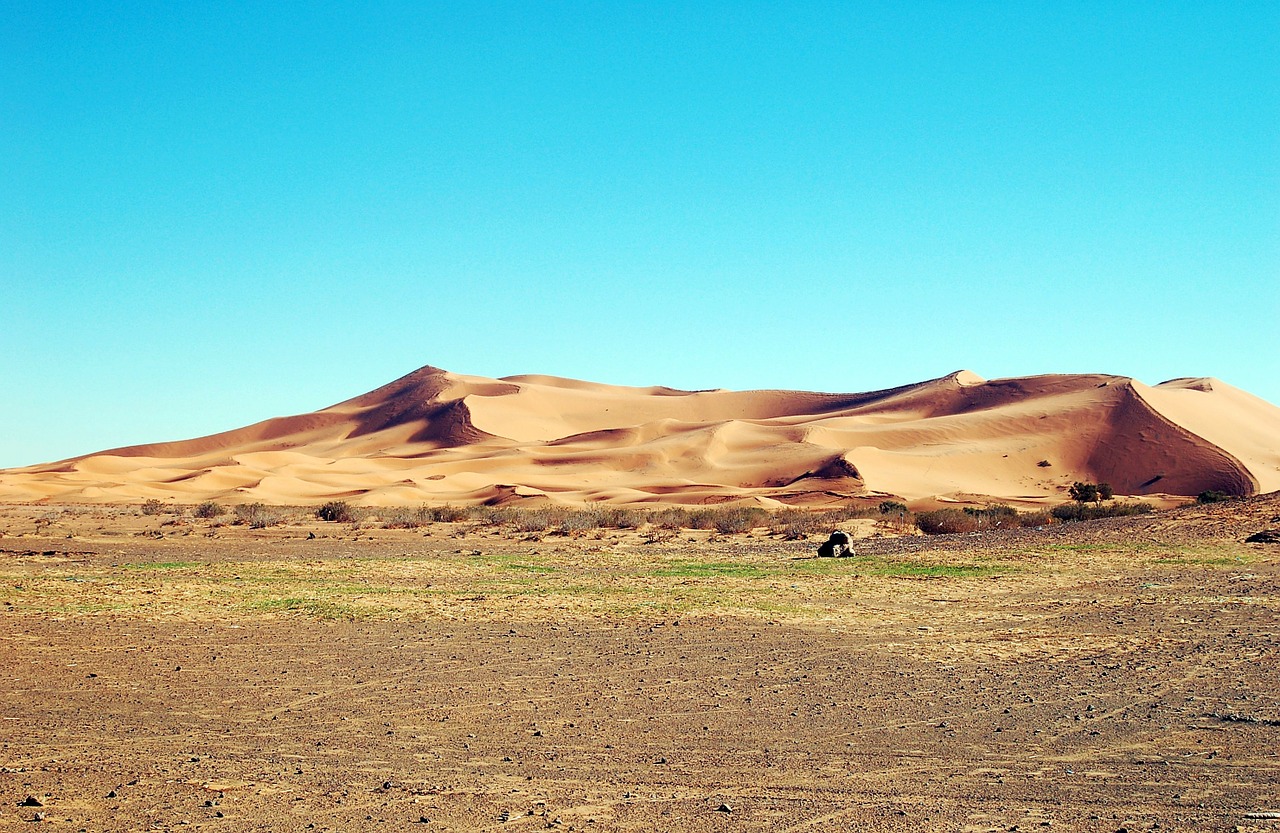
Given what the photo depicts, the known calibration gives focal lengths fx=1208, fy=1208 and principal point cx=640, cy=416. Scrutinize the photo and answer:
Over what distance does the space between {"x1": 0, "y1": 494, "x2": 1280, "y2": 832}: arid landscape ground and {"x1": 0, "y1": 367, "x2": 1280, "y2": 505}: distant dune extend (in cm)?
3257

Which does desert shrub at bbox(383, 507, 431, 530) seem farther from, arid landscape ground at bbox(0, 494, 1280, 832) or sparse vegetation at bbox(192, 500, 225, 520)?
arid landscape ground at bbox(0, 494, 1280, 832)

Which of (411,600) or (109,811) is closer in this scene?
(109,811)

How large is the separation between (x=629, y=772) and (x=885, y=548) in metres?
21.2

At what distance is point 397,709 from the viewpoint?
32.1ft

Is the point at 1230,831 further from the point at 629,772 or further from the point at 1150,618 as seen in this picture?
the point at 1150,618

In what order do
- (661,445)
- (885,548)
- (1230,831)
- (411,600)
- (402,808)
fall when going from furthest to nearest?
A: (661,445) → (885,548) → (411,600) → (402,808) → (1230,831)

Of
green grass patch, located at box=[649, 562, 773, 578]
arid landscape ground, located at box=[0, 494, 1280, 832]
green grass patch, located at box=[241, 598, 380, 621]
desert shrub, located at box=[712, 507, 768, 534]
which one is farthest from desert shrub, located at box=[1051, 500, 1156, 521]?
green grass patch, located at box=[241, 598, 380, 621]

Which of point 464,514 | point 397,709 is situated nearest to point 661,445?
point 464,514

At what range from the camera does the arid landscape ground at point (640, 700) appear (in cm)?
698

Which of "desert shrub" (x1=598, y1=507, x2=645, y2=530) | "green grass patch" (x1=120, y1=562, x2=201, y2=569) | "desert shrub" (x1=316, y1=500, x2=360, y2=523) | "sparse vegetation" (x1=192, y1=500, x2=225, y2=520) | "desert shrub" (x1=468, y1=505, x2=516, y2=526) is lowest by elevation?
"desert shrub" (x1=598, y1=507, x2=645, y2=530)

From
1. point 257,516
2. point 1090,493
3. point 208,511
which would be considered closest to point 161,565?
point 257,516

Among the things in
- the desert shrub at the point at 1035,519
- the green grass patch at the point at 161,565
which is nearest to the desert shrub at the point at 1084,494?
the desert shrub at the point at 1035,519

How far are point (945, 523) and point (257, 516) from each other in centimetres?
2333

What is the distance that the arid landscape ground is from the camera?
22.9 feet
